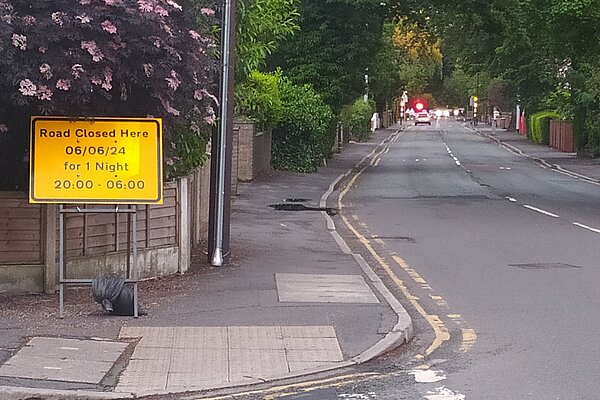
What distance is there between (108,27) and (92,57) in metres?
0.33

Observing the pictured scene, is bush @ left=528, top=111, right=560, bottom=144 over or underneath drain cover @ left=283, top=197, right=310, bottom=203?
over

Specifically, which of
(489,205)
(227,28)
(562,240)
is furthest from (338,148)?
(227,28)

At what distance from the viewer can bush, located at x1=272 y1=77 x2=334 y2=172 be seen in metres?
36.9

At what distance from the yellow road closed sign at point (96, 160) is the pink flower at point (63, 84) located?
581 mm

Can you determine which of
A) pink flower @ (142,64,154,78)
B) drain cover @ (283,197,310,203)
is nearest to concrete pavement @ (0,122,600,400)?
pink flower @ (142,64,154,78)

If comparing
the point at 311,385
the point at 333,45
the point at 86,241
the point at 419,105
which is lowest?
the point at 311,385

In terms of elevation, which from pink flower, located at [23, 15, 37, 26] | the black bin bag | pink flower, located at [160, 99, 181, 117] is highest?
pink flower, located at [23, 15, 37, 26]

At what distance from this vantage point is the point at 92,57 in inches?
378

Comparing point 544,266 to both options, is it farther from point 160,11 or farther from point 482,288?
point 160,11

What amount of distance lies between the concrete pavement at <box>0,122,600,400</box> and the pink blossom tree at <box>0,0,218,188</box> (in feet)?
7.01

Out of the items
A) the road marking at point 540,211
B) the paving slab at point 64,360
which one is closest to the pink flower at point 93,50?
the paving slab at point 64,360

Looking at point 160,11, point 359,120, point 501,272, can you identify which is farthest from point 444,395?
point 359,120

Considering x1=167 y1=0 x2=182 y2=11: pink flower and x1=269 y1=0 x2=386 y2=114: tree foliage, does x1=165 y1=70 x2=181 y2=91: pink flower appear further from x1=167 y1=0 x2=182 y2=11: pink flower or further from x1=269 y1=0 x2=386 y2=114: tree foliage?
x1=269 y1=0 x2=386 y2=114: tree foliage

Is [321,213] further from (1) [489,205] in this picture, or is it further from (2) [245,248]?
(2) [245,248]
